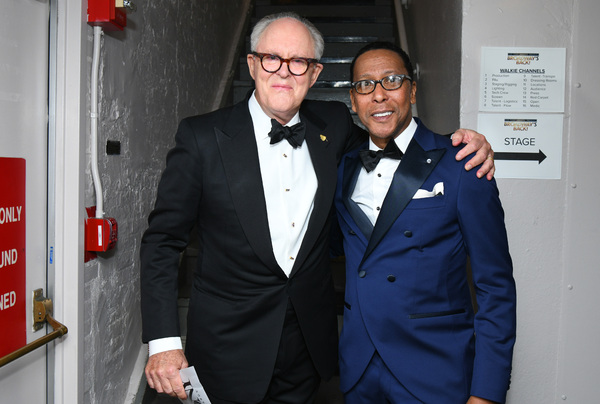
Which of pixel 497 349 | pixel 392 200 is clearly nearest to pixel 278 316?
pixel 392 200

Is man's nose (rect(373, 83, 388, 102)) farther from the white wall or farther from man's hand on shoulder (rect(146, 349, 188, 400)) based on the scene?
man's hand on shoulder (rect(146, 349, 188, 400))

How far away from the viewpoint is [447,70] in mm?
2549

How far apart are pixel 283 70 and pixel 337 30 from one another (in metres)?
3.36

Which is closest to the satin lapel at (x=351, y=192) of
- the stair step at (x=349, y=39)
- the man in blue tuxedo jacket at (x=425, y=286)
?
the man in blue tuxedo jacket at (x=425, y=286)

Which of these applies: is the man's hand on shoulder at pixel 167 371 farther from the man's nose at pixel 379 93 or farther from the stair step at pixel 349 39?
the stair step at pixel 349 39

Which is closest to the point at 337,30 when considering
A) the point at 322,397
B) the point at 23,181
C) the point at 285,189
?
the point at 322,397

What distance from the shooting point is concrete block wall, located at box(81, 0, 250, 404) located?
213cm

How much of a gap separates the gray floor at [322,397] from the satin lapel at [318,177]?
1338mm

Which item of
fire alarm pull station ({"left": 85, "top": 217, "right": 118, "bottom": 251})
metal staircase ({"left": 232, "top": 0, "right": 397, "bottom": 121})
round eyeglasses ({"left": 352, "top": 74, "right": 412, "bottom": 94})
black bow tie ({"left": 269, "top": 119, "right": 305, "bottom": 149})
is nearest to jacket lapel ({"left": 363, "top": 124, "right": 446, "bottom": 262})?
round eyeglasses ({"left": 352, "top": 74, "right": 412, "bottom": 94})

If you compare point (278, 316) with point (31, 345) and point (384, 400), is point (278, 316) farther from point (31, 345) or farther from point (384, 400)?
point (31, 345)

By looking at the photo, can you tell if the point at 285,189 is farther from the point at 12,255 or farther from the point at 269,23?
the point at 12,255

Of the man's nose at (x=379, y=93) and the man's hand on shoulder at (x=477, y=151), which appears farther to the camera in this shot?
the man's nose at (x=379, y=93)

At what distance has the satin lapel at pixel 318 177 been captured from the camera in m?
1.75

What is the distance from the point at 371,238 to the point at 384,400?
1.62ft
